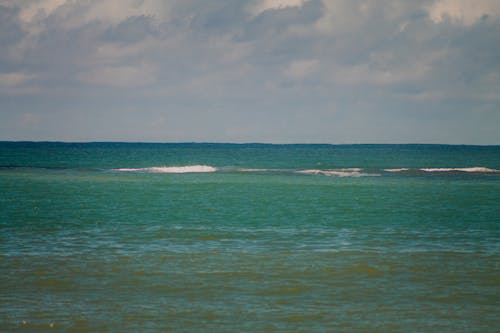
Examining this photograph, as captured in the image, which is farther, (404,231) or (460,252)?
(404,231)

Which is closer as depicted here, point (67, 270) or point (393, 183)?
point (67, 270)

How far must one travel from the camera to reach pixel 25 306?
14422 mm

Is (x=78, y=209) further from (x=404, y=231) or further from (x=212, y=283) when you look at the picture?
(x=212, y=283)

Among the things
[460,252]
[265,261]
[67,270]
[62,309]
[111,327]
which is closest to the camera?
[111,327]

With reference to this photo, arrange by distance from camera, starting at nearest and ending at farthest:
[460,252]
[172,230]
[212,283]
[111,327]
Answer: [111,327]
[212,283]
[460,252]
[172,230]

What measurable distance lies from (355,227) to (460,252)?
677 centimetres

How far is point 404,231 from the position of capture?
86.4ft

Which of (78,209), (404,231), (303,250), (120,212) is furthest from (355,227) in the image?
(78,209)

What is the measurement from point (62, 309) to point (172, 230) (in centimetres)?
1202

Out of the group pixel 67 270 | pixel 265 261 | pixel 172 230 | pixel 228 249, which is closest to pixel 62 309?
pixel 67 270

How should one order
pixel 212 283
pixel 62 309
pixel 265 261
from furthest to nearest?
pixel 265 261, pixel 212 283, pixel 62 309

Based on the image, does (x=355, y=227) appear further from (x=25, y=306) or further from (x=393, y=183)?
(x=393, y=183)

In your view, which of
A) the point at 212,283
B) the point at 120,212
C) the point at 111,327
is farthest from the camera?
the point at 120,212

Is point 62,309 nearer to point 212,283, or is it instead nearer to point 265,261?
point 212,283
